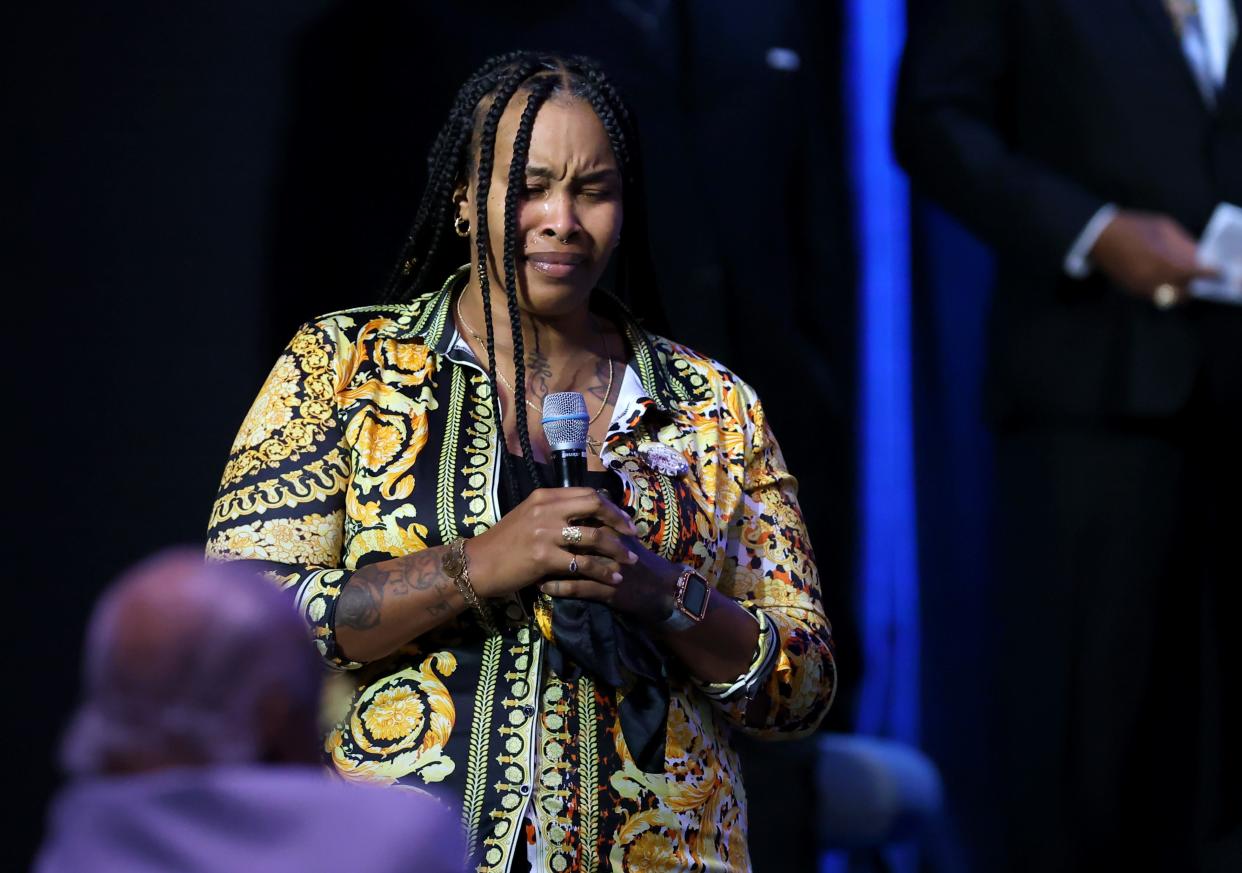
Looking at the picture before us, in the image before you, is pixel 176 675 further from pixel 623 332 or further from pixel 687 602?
pixel 623 332

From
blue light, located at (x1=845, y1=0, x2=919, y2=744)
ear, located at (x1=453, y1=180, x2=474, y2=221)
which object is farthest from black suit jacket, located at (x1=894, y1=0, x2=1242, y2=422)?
ear, located at (x1=453, y1=180, x2=474, y2=221)

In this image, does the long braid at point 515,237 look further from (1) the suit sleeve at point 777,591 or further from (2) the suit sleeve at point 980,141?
(2) the suit sleeve at point 980,141

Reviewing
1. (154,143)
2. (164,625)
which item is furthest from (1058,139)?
(164,625)

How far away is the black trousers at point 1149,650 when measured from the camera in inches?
A: 112

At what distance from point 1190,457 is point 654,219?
3.77 feet

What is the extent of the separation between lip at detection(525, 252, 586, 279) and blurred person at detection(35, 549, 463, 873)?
121cm

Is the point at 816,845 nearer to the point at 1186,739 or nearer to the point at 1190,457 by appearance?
the point at 1186,739

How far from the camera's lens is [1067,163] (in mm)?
2895

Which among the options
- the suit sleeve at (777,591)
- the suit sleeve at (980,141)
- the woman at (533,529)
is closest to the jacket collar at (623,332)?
the woman at (533,529)

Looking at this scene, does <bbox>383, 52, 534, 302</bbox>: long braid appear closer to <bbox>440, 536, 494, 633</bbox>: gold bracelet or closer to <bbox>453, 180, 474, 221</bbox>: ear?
<bbox>453, 180, 474, 221</bbox>: ear

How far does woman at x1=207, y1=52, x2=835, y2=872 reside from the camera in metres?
2.06

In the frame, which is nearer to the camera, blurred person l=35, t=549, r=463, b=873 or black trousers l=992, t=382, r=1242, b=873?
blurred person l=35, t=549, r=463, b=873

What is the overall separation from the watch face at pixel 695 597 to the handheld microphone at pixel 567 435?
0.19 m

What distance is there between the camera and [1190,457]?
286 centimetres
